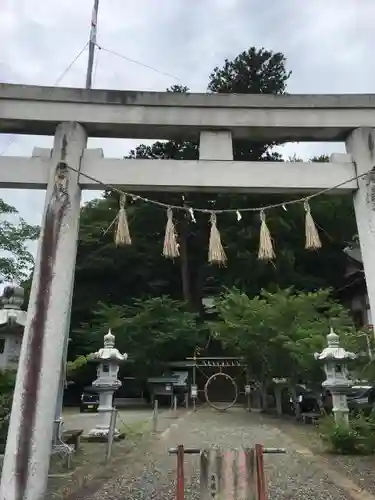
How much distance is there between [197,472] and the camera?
19.5ft

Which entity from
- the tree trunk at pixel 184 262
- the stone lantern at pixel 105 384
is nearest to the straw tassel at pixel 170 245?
the stone lantern at pixel 105 384

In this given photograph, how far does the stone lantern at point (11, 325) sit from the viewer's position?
712 cm

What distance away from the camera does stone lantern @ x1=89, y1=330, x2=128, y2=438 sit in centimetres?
954

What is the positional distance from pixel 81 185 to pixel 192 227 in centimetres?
1894

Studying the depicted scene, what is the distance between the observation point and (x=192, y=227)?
78.5 feet

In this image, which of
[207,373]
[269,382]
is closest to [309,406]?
[269,382]

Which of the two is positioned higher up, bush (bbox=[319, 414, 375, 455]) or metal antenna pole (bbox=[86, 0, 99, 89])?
metal antenna pole (bbox=[86, 0, 99, 89])

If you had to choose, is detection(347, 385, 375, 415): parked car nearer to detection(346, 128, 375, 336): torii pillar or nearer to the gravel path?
the gravel path

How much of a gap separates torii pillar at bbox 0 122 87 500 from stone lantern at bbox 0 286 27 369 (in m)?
2.74

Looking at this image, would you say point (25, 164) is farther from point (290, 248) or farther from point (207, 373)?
point (290, 248)

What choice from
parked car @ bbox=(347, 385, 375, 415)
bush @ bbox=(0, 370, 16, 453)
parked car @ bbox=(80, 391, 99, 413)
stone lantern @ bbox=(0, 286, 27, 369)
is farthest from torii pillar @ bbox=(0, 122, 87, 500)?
parked car @ bbox=(80, 391, 99, 413)

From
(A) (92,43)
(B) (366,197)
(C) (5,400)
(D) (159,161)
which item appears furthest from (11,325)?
(B) (366,197)

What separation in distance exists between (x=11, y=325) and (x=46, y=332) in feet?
9.74

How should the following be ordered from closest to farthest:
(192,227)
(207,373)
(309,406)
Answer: (309,406) → (207,373) → (192,227)
